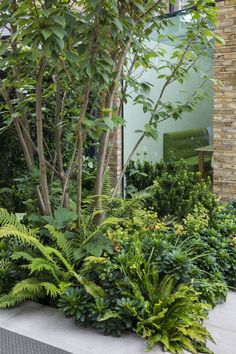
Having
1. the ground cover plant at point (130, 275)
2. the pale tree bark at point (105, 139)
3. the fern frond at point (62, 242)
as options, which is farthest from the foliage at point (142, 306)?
the pale tree bark at point (105, 139)

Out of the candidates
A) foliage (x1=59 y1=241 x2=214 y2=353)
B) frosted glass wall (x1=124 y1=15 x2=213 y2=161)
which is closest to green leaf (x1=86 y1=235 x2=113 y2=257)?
foliage (x1=59 y1=241 x2=214 y2=353)

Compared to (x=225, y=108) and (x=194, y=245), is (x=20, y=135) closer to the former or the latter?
(x=194, y=245)

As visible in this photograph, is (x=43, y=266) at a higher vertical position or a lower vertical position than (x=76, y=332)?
higher

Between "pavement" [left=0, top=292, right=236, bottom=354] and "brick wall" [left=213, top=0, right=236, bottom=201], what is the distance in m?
2.52

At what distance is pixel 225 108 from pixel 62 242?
3071mm

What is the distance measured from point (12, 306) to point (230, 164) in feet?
11.0

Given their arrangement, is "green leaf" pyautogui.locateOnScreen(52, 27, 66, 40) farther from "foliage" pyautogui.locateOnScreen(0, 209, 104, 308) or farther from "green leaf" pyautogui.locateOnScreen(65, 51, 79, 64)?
"foliage" pyautogui.locateOnScreen(0, 209, 104, 308)

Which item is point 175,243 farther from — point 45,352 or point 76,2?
point 76,2

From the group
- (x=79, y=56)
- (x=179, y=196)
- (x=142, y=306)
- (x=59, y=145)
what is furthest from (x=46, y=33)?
(x=179, y=196)

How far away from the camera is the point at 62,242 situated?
2961 millimetres

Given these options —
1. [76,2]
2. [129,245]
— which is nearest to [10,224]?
[129,245]

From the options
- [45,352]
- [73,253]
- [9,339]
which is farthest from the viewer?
[73,253]

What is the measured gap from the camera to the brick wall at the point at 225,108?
4.94 m

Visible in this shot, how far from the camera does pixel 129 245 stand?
2.99 m
